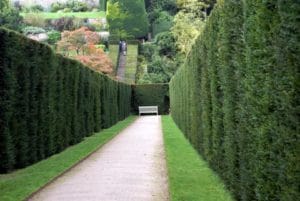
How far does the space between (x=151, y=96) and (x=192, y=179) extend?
3667cm

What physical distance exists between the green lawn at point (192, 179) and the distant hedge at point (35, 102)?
328cm

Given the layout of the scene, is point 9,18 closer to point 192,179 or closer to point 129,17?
point 129,17

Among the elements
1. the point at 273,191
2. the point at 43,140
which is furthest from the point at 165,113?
the point at 273,191

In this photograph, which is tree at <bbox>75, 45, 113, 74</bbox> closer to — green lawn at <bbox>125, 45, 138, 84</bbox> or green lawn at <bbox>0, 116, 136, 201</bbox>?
green lawn at <bbox>125, 45, 138, 84</bbox>

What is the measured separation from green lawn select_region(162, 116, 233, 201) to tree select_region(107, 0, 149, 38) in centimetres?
6258

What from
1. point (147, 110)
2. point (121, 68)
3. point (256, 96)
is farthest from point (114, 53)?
point (256, 96)

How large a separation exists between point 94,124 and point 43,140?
904 cm

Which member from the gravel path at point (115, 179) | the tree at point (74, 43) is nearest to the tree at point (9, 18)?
the tree at point (74, 43)

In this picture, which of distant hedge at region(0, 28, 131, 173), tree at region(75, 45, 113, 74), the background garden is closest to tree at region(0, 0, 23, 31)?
tree at region(75, 45, 113, 74)

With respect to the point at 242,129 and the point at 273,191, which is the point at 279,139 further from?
the point at 242,129

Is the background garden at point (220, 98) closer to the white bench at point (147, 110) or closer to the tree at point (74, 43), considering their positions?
the white bench at point (147, 110)

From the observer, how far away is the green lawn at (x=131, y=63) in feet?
187

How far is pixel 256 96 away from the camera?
5395 mm

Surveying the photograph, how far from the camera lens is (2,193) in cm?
823
